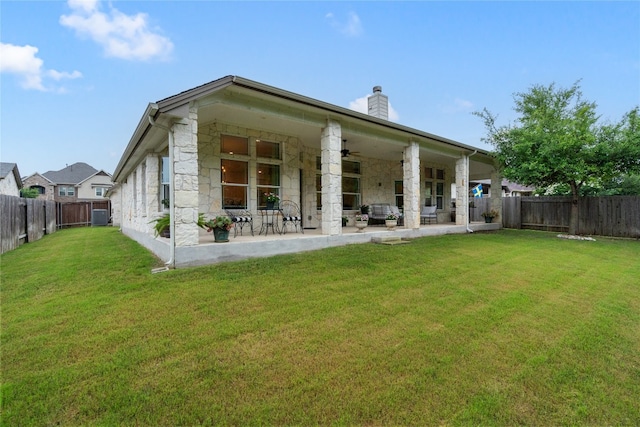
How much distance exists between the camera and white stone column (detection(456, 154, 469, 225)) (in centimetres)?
1062

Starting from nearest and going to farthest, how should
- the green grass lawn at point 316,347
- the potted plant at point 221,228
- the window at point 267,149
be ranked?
the green grass lawn at point 316,347 → the potted plant at point 221,228 → the window at point 267,149

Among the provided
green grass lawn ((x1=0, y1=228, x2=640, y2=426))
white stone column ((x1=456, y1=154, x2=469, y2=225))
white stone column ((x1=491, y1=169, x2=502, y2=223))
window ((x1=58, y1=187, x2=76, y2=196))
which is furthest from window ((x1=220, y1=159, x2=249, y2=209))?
window ((x1=58, y1=187, x2=76, y2=196))

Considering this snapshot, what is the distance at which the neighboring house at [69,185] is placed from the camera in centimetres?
2811

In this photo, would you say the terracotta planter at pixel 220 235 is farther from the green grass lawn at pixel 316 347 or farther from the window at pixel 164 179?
the window at pixel 164 179

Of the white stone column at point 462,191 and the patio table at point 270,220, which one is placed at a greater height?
the white stone column at point 462,191

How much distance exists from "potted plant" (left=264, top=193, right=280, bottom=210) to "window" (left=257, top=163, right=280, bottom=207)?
14cm

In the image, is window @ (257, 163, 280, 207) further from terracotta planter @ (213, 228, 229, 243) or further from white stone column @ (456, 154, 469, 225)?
white stone column @ (456, 154, 469, 225)

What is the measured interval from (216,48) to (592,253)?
1320 centimetres

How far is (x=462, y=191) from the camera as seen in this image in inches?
418

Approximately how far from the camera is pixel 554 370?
2264 millimetres

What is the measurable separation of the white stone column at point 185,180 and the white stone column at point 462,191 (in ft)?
31.5

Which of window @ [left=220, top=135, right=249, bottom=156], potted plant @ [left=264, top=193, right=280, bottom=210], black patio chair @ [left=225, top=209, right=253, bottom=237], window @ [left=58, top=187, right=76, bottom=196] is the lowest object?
black patio chair @ [left=225, top=209, right=253, bottom=237]

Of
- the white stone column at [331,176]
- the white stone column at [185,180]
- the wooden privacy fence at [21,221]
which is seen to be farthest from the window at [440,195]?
the wooden privacy fence at [21,221]

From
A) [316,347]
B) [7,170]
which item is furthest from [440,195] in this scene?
[7,170]
